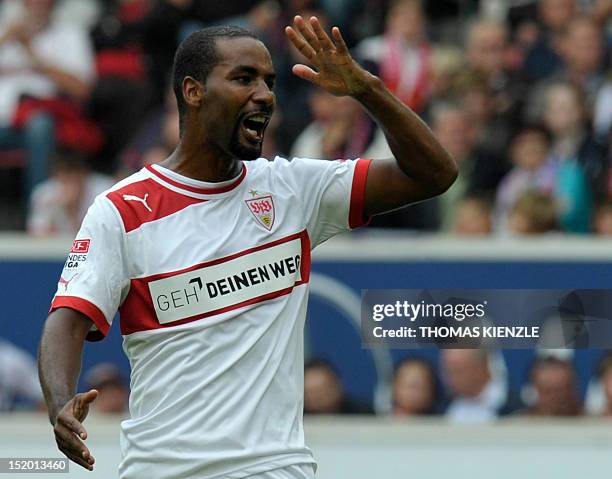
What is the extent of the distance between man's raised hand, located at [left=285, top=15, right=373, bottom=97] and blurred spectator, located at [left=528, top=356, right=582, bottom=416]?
400 cm

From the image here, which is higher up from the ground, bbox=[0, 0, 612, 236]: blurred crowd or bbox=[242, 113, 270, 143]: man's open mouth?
bbox=[0, 0, 612, 236]: blurred crowd

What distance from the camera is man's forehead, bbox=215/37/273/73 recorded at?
4.15m

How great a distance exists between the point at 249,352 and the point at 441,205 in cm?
485

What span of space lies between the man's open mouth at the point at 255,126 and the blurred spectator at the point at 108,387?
4.29 metres

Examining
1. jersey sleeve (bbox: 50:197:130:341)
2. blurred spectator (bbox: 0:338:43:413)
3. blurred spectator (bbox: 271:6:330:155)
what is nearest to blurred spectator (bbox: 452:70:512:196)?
blurred spectator (bbox: 271:6:330:155)

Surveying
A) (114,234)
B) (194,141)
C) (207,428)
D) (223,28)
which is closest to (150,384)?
(207,428)

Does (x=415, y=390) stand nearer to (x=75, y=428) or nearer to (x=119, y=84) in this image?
(x=119, y=84)

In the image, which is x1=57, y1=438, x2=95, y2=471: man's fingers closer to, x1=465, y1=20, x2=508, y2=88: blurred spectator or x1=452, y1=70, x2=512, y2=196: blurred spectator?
x1=452, y1=70, x2=512, y2=196: blurred spectator

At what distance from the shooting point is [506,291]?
7461 millimetres

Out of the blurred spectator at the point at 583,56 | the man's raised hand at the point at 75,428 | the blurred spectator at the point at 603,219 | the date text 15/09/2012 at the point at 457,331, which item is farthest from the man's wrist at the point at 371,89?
the blurred spectator at the point at 583,56

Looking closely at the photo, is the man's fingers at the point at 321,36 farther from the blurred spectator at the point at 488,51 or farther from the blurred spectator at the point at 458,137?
the blurred spectator at the point at 488,51

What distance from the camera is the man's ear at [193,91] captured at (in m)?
4.27

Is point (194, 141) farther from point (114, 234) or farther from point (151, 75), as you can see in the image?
point (151, 75)

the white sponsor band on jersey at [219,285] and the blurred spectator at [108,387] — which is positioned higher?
the white sponsor band on jersey at [219,285]
